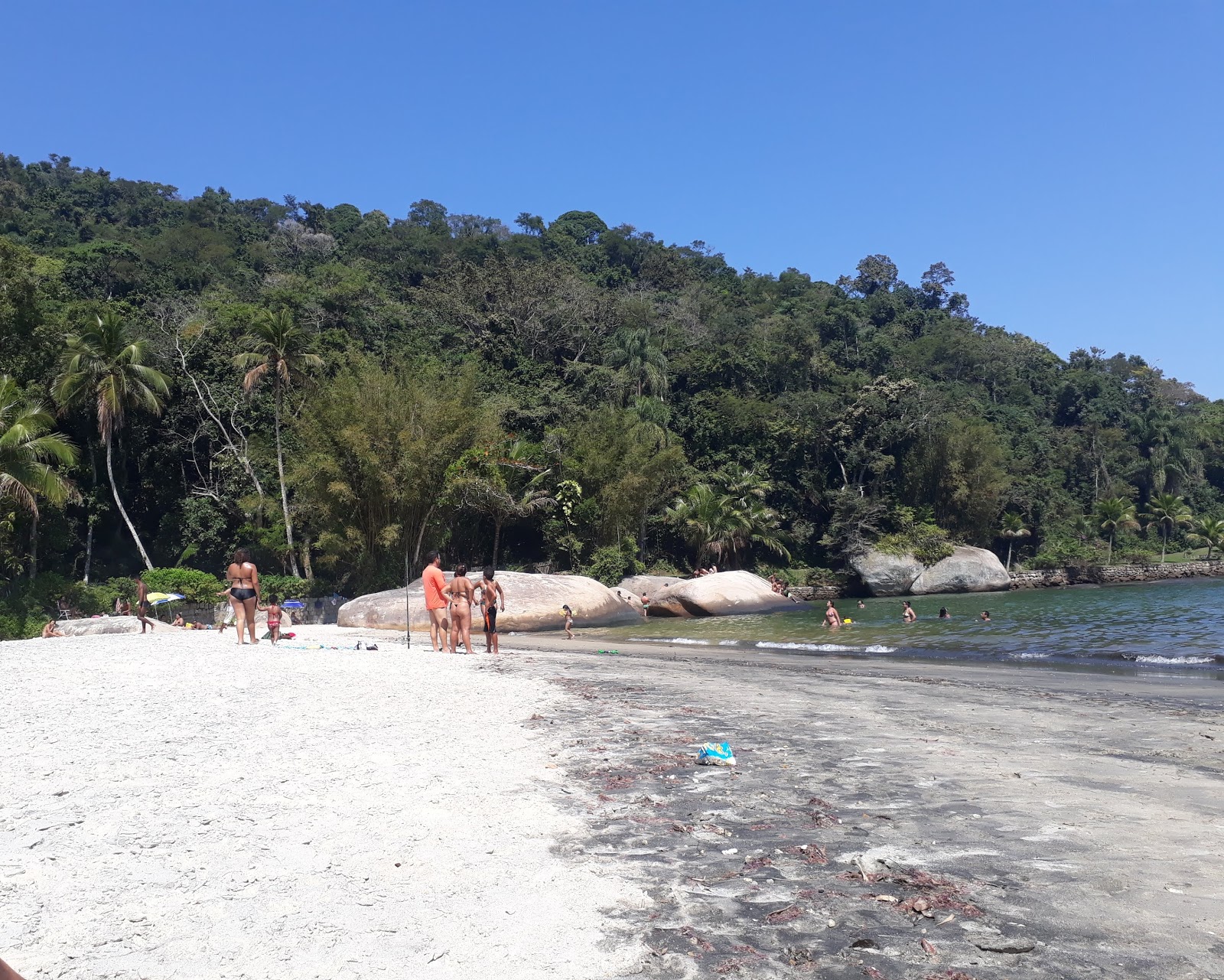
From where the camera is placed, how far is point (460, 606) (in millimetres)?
16719

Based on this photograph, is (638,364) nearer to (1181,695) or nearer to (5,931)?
(1181,695)

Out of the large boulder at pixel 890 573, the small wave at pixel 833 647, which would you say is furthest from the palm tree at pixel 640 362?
the small wave at pixel 833 647

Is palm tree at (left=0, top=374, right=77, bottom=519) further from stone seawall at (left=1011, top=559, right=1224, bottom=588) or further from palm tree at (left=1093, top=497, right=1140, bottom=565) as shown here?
palm tree at (left=1093, top=497, right=1140, bottom=565)

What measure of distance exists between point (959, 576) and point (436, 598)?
3640cm

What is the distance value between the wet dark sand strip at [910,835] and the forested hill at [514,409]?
2166cm

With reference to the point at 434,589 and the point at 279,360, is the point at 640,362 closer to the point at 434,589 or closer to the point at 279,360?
the point at 279,360

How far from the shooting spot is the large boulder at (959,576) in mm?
45750

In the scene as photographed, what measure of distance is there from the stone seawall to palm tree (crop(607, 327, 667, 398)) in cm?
2208

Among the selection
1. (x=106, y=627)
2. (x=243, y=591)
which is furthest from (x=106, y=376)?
(x=243, y=591)

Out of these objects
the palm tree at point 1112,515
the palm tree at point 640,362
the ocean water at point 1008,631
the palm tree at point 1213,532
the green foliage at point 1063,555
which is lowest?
the ocean water at point 1008,631

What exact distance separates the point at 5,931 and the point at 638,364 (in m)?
44.0

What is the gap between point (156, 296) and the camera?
47156 millimetres

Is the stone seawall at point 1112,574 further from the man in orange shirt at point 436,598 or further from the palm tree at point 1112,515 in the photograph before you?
the man in orange shirt at point 436,598

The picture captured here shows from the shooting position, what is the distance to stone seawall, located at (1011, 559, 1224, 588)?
49625 millimetres
